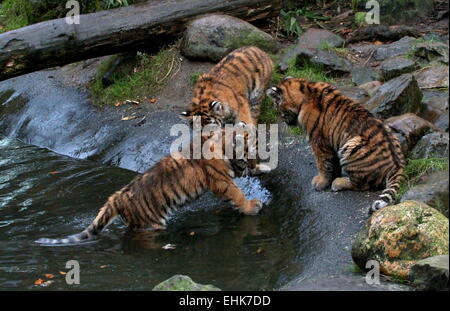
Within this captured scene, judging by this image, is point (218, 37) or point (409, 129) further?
point (218, 37)

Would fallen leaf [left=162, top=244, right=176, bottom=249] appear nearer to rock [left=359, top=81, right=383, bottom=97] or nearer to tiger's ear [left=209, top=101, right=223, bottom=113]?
tiger's ear [left=209, top=101, right=223, bottom=113]

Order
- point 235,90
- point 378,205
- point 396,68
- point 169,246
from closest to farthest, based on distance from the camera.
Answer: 1. point 378,205
2. point 169,246
3. point 235,90
4. point 396,68

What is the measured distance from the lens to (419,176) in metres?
6.18

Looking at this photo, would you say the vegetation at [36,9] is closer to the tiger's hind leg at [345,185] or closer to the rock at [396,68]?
the rock at [396,68]

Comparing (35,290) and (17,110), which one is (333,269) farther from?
(17,110)

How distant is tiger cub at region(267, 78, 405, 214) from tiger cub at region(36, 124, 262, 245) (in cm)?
80

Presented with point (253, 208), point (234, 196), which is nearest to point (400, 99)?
point (253, 208)

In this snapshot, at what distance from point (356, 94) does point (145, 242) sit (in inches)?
122

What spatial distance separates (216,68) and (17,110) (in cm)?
414

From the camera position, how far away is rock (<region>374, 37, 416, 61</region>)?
29.8 feet

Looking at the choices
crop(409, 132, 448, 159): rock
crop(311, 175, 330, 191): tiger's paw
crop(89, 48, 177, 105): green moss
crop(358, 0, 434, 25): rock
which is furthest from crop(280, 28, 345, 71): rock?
crop(409, 132, 448, 159): rock

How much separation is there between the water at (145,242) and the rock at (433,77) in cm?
225

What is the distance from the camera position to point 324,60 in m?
8.93

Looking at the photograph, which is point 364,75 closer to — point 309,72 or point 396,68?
point 396,68
